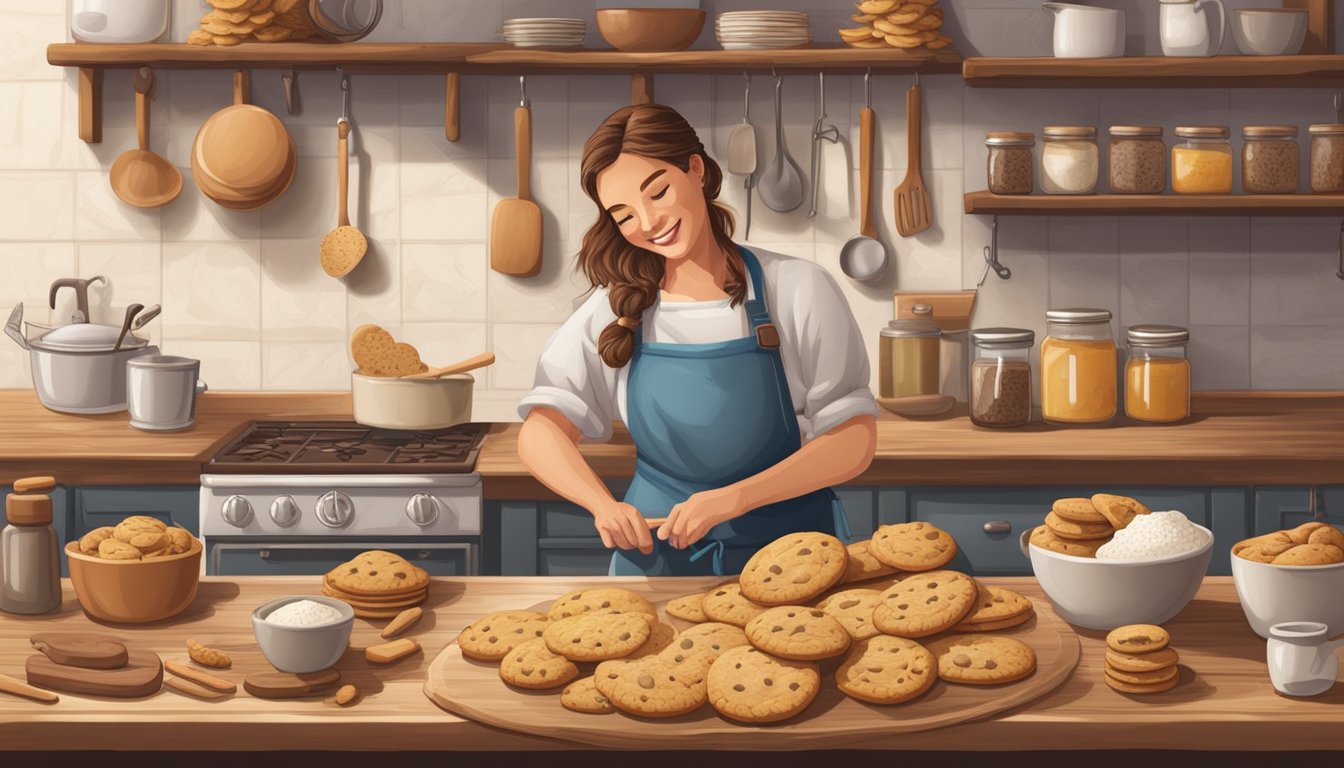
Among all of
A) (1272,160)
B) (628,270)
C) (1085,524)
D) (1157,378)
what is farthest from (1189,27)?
(1085,524)

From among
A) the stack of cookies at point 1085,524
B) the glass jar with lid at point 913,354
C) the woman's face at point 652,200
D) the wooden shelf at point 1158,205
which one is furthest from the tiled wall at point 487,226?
the stack of cookies at point 1085,524

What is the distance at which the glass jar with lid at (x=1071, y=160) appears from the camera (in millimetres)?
3422

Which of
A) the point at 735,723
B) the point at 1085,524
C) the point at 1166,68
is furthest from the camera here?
the point at 1166,68

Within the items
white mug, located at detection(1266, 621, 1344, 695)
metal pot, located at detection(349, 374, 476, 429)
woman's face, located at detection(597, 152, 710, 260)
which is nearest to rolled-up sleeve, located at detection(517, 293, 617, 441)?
woman's face, located at detection(597, 152, 710, 260)

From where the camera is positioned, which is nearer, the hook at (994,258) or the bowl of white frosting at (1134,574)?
the bowl of white frosting at (1134,574)

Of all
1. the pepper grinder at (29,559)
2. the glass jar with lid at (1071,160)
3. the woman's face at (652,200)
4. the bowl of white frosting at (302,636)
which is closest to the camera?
the bowl of white frosting at (302,636)

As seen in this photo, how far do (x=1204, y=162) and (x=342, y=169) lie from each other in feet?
6.46

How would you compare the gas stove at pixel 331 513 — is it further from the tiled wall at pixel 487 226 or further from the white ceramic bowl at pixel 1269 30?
the white ceramic bowl at pixel 1269 30

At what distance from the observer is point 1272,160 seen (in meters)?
3.40

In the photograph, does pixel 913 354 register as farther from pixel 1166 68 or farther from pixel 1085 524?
pixel 1085 524

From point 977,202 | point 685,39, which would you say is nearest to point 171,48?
point 685,39

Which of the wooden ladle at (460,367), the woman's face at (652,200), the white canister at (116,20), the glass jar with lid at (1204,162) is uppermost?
the white canister at (116,20)

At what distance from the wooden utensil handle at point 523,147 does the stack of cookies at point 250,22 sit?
1.75 feet

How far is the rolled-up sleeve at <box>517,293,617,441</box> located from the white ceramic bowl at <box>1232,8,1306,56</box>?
179 cm
